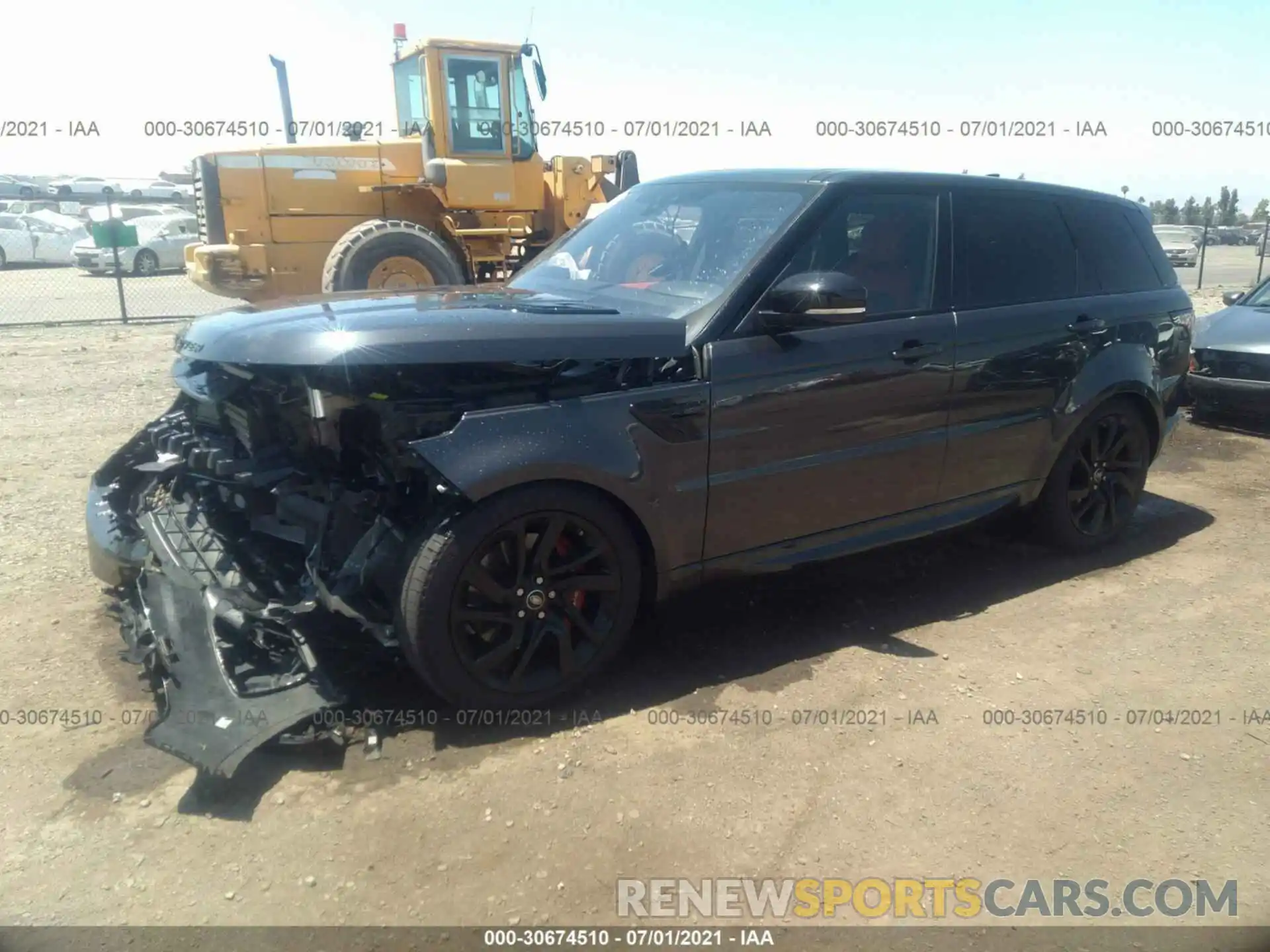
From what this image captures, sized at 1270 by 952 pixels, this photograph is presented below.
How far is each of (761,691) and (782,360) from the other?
1268 millimetres

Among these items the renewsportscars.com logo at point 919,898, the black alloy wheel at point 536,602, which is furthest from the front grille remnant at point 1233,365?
A: the black alloy wheel at point 536,602

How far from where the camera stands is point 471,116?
32.7 ft

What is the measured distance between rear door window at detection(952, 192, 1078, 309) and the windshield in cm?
88

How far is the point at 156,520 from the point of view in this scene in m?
3.54

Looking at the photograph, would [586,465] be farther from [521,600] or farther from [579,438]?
[521,600]

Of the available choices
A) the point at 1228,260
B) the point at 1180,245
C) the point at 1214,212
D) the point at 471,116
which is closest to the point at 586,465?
the point at 471,116

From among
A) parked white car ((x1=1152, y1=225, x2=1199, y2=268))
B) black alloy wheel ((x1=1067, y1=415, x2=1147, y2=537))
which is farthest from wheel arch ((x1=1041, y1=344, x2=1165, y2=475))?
parked white car ((x1=1152, y1=225, x2=1199, y2=268))

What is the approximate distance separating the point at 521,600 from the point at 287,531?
3.17 ft

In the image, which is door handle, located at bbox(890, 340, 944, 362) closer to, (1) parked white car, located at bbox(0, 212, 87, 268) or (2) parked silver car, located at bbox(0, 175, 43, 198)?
(2) parked silver car, located at bbox(0, 175, 43, 198)

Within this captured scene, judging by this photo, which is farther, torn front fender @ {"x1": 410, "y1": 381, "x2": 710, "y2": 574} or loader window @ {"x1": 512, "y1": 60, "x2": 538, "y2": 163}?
loader window @ {"x1": 512, "y1": 60, "x2": 538, "y2": 163}

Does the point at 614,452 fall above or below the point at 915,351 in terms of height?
below

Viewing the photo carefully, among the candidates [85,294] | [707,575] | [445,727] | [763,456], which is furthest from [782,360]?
[85,294]

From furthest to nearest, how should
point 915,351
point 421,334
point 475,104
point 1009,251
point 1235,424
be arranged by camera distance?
point 475,104
point 1235,424
point 1009,251
point 915,351
point 421,334

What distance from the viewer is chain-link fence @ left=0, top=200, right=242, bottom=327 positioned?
15242 mm
